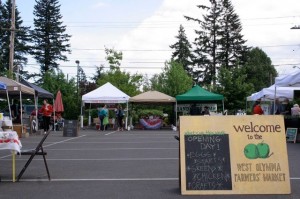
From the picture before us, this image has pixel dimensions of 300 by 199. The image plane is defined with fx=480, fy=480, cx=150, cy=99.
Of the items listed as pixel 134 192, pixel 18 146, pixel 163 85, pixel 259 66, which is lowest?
pixel 134 192

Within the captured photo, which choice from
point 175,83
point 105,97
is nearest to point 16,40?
point 175,83

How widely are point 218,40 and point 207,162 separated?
59.6m

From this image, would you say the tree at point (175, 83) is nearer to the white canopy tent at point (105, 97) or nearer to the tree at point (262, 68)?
the white canopy tent at point (105, 97)

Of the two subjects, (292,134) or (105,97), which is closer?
(292,134)

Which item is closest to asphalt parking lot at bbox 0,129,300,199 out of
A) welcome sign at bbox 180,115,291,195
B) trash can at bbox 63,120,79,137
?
welcome sign at bbox 180,115,291,195

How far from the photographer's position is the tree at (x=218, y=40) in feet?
217

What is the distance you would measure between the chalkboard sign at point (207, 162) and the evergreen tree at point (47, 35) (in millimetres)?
64172

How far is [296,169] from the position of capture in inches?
430

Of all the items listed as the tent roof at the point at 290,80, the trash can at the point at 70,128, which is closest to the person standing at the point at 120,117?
the trash can at the point at 70,128

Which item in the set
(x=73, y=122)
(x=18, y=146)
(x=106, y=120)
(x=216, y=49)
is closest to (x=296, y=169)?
(x=18, y=146)

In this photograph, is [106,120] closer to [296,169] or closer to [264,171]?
[296,169]

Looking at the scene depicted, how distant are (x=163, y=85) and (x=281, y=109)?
104ft

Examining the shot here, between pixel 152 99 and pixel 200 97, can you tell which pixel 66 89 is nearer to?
pixel 152 99

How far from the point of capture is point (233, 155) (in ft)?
25.9
